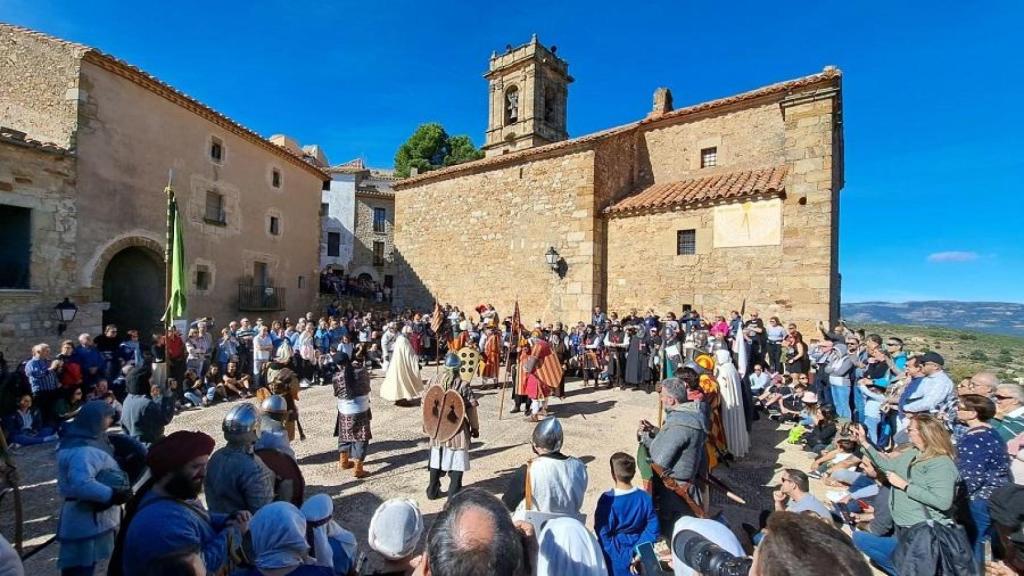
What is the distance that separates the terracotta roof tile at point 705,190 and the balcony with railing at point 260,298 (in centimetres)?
1201

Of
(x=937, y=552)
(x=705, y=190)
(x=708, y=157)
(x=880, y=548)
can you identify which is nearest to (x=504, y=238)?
(x=705, y=190)

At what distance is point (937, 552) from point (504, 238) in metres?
14.2

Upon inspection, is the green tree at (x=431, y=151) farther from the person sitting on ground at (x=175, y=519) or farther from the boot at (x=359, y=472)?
the person sitting on ground at (x=175, y=519)

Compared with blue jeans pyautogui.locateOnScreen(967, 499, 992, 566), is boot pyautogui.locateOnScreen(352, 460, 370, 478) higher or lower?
lower

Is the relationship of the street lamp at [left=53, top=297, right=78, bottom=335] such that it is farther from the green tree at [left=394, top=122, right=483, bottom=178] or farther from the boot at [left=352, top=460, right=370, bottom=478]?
the green tree at [left=394, top=122, right=483, bottom=178]

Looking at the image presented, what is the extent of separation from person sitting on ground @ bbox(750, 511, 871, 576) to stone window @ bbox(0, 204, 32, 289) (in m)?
14.0

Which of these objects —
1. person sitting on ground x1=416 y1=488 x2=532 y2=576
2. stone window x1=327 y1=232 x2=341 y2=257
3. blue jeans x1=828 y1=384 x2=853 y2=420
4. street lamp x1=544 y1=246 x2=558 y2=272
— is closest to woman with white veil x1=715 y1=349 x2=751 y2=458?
blue jeans x1=828 y1=384 x2=853 y2=420

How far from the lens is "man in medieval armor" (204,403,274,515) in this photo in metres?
2.88

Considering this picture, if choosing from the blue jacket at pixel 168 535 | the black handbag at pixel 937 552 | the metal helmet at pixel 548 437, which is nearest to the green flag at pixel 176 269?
the blue jacket at pixel 168 535

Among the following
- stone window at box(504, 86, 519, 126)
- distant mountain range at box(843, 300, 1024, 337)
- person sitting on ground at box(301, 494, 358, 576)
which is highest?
stone window at box(504, 86, 519, 126)

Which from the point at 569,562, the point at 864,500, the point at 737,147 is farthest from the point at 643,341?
the point at 569,562

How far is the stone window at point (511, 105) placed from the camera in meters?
27.4

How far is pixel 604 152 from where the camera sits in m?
14.7

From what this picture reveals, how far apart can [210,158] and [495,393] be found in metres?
11.9
